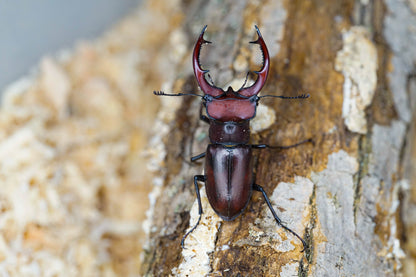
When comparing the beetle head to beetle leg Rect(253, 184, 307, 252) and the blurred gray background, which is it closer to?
beetle leg Rect(253, 184, 307, 252)

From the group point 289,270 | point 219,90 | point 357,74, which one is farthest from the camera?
point 357,74

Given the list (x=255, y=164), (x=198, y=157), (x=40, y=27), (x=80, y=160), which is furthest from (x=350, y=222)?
(x=40, y=27)

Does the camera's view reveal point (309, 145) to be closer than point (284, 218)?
No

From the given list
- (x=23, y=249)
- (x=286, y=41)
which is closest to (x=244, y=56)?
(x=286, y=41)

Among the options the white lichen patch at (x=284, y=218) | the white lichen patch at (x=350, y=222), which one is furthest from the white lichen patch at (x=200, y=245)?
the white lichen patch at (x=350, y=222)

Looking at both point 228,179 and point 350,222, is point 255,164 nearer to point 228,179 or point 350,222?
point 228,179

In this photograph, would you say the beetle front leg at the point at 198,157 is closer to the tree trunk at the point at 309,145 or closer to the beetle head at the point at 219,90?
the tree trunk at the point at 309,145
